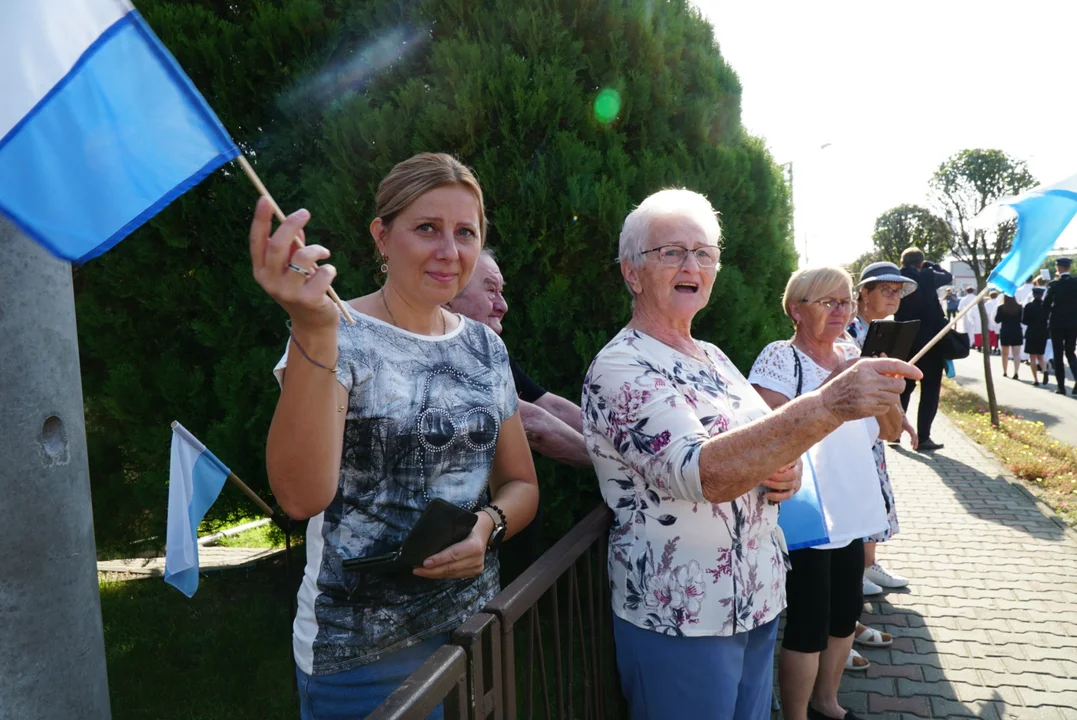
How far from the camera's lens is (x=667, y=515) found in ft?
6.79

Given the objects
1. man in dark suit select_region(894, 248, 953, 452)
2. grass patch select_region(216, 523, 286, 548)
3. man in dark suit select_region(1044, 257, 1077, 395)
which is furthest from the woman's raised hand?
man in dark suit select_region(1044, 257, 1077, 395)

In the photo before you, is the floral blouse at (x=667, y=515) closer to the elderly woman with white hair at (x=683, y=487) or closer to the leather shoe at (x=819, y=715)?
the elderly woman with white hair at (x=683, y=487)

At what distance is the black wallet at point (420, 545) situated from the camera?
162 centimetres

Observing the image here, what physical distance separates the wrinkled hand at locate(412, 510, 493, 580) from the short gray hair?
95 centimetres

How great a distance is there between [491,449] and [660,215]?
34.8 inches

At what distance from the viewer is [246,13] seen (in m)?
3.88

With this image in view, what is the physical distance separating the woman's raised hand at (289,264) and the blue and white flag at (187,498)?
5.49ft

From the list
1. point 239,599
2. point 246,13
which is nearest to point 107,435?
point 239,599

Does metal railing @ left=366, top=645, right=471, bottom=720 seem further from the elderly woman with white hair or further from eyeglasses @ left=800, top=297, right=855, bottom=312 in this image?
eyeglasses @ left=800, top=297, right=855, bottom=312

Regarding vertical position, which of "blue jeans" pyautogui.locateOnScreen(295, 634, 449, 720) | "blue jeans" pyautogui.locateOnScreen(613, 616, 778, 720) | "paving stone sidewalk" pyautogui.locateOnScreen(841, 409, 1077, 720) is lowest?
"paving stone sidewalk" pyautogui.locateOnScreen(841, 409, 1077, 720)

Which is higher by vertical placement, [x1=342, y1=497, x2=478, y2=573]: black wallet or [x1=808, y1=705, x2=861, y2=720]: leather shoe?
[x1=342, y1=497, x2=478, y2=573]: black wallet

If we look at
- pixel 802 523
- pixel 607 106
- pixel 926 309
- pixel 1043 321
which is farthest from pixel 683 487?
pixel 1043 321

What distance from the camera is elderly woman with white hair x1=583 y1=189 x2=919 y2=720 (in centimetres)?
182

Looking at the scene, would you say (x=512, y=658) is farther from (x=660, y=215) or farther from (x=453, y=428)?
(x=660, y=215)
